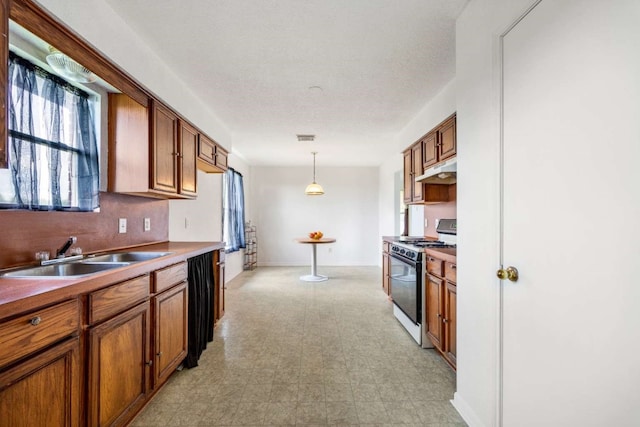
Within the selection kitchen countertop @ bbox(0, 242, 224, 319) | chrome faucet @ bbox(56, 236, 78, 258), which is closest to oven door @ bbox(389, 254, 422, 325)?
kitchen countertop @ bbox(0, 242, 224, 319)

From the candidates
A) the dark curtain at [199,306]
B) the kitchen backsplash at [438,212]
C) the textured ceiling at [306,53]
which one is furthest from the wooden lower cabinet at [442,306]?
the dark curtain at [199,306]

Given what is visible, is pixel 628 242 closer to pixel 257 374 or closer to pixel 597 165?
pixel 597 165

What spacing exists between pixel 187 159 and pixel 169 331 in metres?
1.67

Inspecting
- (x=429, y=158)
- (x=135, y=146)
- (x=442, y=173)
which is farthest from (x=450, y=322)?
(x=135, y=146)

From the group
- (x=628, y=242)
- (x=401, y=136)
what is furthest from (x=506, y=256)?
(x=401, y=136)

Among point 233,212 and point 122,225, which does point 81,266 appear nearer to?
point 122,225

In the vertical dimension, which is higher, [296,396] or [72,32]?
[72,32]

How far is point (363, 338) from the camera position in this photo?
9.95 feet

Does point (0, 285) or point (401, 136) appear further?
point (401, 136)

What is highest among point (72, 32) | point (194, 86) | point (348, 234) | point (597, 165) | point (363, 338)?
point (194, 86)

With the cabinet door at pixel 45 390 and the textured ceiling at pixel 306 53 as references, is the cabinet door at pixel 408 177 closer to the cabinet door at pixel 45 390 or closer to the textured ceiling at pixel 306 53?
the textured ceiling at pixel 306 53

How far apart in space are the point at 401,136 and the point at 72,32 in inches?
149

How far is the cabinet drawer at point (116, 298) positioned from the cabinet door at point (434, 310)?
2116 millimetres

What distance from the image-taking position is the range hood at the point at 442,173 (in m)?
2.68
